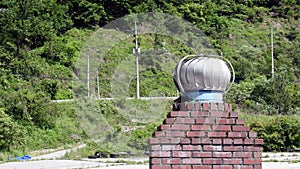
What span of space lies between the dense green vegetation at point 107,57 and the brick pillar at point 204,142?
37.1ft

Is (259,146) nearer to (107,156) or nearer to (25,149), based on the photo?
(107,156)

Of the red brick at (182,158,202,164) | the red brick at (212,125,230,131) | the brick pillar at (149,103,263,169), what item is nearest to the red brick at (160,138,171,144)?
the brick pillar at (149,103,263,169)

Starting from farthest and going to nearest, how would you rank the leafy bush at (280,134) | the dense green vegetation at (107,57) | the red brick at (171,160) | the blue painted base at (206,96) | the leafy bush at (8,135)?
the dense green vegetation at (107,57) < the leafy bush at (8,135) < the leafy bush at (280,134) < the blue painted base at (206,96) < the red brick at (171,160)

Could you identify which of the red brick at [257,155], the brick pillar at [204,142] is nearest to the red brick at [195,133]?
the brick pillar at [204,142]

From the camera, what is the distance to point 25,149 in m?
22.0

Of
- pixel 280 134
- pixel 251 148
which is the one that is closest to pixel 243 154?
pixel 251 148

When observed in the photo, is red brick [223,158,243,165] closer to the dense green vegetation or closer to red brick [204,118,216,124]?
red brick [204,118,216,124]

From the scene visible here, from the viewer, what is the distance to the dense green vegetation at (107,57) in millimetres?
24422

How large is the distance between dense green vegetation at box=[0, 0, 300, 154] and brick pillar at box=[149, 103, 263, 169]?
11.3 m

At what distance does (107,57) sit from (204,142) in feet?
95.9

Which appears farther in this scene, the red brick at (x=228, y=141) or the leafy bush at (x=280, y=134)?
the leafy bush at (x=280, y=134)

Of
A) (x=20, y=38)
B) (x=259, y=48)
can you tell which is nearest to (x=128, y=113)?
(x=20, y=38)

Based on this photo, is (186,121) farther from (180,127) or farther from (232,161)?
(232,161)

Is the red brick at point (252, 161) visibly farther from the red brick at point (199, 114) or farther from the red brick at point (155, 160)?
the red brick at point (155, 160)
